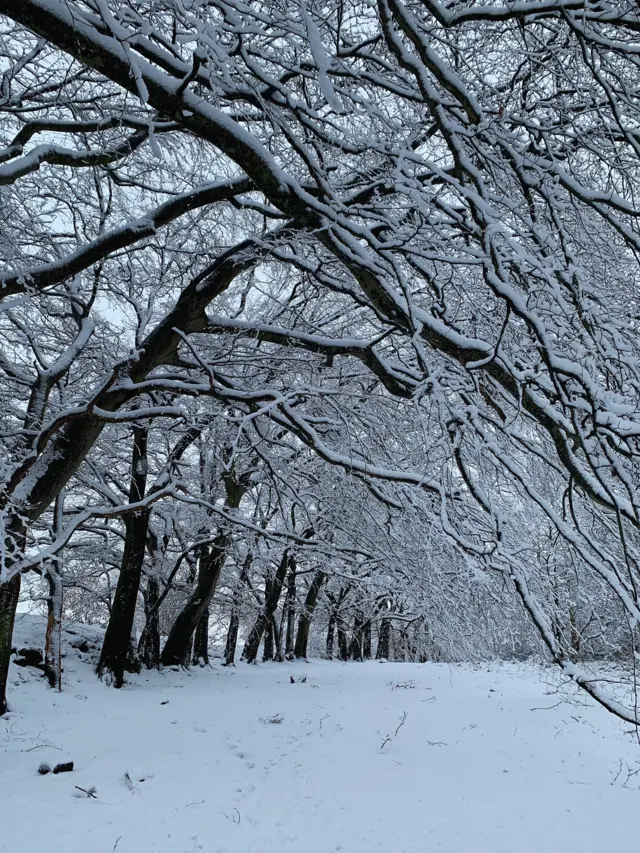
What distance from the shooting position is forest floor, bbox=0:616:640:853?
5.23m

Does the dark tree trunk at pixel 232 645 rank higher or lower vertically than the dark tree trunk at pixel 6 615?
lower

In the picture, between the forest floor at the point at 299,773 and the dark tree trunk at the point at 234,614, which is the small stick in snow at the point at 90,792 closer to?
the forest floor at the point at 299,773

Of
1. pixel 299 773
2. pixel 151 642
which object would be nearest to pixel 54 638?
Result: pixel 151 642

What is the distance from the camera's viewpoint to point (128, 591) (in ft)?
36.5

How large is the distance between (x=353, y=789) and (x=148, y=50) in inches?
281

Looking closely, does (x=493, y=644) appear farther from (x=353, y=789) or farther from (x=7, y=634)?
(x=7, y=634)

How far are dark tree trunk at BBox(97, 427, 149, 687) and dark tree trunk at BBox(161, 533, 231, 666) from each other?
1793 millimetres

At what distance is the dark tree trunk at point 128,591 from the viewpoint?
10898 millimetres

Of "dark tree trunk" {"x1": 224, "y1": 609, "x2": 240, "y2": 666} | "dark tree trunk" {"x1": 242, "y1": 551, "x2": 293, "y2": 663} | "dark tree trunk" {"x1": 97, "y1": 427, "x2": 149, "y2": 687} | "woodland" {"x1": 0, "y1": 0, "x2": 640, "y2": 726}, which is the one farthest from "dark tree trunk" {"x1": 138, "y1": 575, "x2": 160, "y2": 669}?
"dark tree trunk" {"x1": 224, "y1": 609, "x2": 240, "y2": 666}

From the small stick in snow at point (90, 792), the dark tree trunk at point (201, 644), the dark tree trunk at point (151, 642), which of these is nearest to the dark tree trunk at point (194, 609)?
the dark tree trunk at point (151, 642)

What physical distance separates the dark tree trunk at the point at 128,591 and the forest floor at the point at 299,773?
0.46 m

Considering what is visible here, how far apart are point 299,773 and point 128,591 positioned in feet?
17.2

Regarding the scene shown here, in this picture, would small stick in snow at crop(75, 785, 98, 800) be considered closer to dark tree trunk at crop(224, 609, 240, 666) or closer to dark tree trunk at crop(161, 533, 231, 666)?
dark tree trunk at crop(161, 533, 231, 666)

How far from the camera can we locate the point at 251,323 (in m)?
6.16
